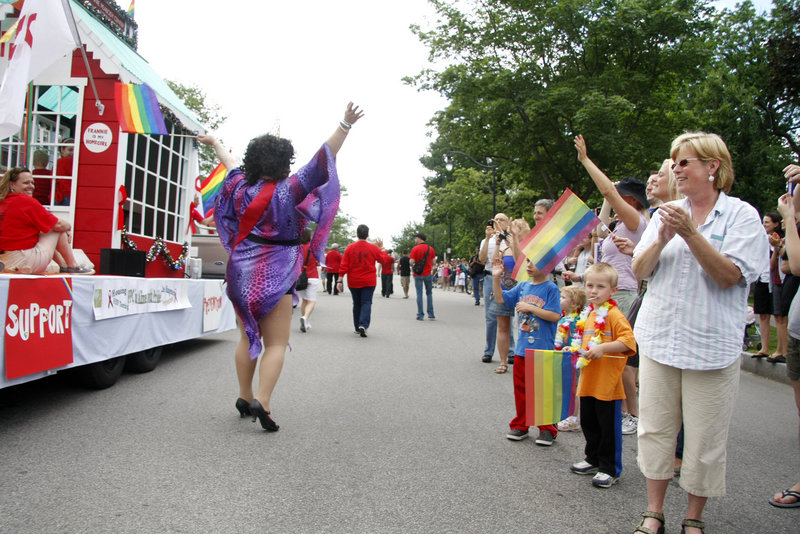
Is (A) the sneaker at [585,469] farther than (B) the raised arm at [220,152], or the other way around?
(B) the raised arm at [220,152]

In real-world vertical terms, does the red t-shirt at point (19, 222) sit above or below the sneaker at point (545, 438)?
above

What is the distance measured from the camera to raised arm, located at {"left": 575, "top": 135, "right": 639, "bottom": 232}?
3.47m

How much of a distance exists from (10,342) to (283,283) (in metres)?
1.86

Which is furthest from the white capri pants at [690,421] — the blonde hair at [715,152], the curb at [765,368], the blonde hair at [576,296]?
the curb at [765,368]

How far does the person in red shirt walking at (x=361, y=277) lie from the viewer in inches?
418

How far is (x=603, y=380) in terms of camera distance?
3.65 meters

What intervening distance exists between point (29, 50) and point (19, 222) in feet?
6.50

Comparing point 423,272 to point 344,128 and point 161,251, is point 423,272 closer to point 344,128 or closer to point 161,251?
point 161,251

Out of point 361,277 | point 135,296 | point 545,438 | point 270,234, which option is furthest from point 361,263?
point 545,438

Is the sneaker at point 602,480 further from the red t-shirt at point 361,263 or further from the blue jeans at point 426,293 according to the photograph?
the blue jeans at point 426,293

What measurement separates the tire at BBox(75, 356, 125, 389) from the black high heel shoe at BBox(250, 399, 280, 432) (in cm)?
207

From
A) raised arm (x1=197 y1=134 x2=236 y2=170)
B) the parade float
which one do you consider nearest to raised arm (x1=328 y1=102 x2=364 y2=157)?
raised arm (x1=197 y1=134 x2=236 y2=170)

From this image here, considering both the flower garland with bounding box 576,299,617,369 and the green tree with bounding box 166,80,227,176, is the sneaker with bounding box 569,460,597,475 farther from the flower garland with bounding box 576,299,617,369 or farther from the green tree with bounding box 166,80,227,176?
the green tree with bounding box 166,80,227,176

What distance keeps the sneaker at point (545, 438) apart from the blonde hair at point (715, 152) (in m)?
2.30
